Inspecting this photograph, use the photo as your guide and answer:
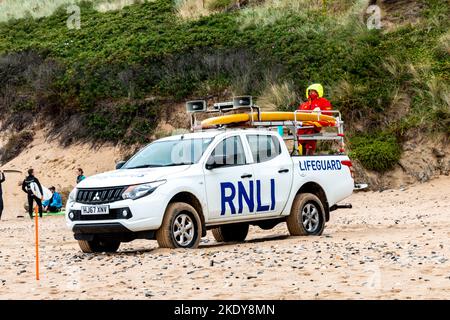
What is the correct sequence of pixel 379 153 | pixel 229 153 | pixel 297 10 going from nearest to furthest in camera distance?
pixel 229 153 < pixel 379 153 < pixel 297 10

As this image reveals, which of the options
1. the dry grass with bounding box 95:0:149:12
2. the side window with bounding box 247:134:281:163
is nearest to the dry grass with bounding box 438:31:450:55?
the side window with bounding box 247:134:281:163

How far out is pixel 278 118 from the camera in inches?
688

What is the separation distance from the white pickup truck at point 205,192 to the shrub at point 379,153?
29.3 ft

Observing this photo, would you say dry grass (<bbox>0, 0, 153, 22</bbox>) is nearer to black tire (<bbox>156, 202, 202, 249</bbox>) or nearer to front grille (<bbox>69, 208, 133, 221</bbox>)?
front grille (<bbox>69, 208, 133, 221</bbox>)

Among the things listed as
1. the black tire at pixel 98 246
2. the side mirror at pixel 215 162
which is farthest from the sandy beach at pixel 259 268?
the side mirror at pixel 215 162

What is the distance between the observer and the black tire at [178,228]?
48.0 ft

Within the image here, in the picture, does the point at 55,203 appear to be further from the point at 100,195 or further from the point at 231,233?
the point at 100,195

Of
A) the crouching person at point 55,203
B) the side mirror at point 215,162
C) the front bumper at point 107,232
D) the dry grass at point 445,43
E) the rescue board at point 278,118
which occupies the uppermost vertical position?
the dry grass at point 445,43

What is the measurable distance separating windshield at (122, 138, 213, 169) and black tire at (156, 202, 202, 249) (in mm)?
907

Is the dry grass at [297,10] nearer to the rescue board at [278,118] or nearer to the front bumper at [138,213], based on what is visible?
the rescue board at [278,118]

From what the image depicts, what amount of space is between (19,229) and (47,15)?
2250 cm

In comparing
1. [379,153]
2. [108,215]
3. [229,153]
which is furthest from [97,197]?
[379,153]

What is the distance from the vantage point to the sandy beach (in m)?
10.2

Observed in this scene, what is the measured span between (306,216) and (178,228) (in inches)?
123
